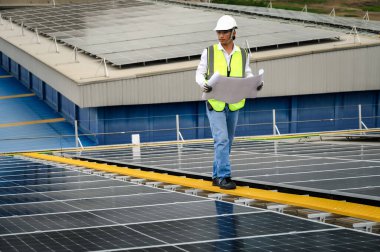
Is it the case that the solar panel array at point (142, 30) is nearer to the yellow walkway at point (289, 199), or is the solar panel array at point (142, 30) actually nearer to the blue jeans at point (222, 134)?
the yellow walkway at point (289, 199)

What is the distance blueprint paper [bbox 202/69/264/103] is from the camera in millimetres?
11031

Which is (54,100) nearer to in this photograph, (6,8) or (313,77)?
(313,77)

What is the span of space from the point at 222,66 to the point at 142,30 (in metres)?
35.1

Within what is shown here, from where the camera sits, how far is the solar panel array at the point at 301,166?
1075cm

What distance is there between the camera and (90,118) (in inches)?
1484

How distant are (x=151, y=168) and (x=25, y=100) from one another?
3106 centimetres

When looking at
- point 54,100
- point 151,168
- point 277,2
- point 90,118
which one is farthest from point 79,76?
point 277,2

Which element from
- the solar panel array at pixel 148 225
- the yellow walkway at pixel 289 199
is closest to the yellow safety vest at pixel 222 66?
the yellow walkway at pixel 289 199

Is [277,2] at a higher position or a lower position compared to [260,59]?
higher

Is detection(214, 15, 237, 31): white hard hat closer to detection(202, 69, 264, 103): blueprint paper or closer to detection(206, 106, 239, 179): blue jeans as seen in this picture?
detection(202, 69, 264, 103): blueprint paper

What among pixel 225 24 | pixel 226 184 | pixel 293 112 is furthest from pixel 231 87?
pixel 293 112

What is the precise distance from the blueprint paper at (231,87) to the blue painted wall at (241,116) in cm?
2374

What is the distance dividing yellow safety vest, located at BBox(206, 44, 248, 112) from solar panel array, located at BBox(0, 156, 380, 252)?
1329mm

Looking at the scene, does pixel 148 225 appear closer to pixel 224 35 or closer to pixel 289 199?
pixel 289 199
